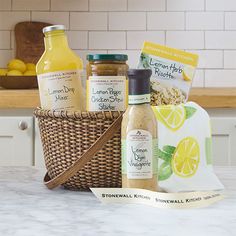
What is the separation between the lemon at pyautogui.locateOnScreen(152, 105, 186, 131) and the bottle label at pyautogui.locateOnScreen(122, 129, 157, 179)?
123 mm

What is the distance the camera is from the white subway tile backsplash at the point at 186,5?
10.2 ft

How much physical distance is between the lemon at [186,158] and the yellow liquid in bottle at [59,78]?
8.0 inches

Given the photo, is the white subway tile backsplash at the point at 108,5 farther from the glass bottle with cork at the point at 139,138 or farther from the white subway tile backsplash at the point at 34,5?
the glass bottle with cork at the point at 139,138

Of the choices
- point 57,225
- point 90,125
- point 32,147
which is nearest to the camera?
point 57,225

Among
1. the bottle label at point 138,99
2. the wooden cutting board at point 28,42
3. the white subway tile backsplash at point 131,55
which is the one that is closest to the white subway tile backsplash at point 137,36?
the white subway tile backsplash at point 131,55

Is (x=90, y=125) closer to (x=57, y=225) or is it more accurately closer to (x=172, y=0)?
(x=57, y=225)

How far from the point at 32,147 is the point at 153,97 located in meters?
1.50

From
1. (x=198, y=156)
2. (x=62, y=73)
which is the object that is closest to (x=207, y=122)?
(x=198, y=156)

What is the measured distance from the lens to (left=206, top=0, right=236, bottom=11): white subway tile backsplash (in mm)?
3119

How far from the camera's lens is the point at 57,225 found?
0.80m

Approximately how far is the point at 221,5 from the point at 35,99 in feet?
3.99

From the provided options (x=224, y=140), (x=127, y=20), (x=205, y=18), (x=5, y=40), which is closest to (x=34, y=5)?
(x=5, y=40)

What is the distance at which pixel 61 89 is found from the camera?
1.08 m

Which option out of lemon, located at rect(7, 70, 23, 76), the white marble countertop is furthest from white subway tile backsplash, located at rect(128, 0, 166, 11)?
the white marble countertop
